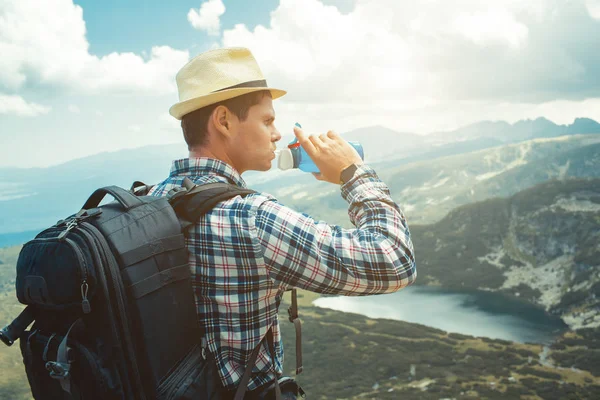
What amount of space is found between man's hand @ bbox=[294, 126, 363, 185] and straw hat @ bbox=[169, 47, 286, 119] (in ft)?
1.30

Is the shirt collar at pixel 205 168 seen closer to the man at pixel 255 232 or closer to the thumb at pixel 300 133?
the man at pixel 255 232

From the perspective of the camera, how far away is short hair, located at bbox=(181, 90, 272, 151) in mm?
2480

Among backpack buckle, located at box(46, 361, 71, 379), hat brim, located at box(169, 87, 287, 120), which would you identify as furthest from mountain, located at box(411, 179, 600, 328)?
backpack buckle, located at box(46, 361, 71, 379)

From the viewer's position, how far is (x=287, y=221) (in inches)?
78.5

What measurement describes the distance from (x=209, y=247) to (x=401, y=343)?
115 metres

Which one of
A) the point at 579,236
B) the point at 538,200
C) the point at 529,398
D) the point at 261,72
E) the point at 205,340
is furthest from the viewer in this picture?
the point at 538,200

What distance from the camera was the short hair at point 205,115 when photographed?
248cm

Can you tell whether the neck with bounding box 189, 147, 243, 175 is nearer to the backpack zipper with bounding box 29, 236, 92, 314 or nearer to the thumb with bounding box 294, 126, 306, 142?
the thumb with bounding box 294, 126, 306, 142

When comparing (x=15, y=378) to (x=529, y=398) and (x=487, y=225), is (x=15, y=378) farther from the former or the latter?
(x=487, y=225)

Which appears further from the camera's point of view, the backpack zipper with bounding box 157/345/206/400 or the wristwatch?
the wristwatch

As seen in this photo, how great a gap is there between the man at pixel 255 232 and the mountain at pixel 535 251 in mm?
142745

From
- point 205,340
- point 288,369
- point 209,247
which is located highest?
point 209,247

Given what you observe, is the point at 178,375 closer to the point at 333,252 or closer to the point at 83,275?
the point at 83,275

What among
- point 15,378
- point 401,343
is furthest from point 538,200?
point 15,378
